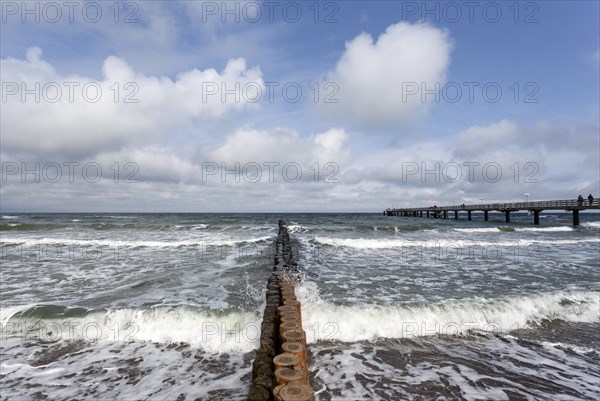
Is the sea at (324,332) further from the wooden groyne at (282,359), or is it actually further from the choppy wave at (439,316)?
the wooden groyne at (282,359)

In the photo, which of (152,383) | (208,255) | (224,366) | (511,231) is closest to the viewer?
(152,383)

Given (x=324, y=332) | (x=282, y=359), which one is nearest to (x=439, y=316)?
(x=324, y=332)

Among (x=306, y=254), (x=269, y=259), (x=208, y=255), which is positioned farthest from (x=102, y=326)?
(x=306, y=254)

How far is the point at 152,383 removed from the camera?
520 cm

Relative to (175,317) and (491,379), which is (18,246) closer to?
(175,317)

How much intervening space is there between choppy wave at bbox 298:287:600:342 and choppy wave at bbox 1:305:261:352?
1592 millimetres

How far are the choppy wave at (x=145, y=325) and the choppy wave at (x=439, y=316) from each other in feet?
5.22

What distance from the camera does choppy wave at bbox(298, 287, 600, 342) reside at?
23.7 feet

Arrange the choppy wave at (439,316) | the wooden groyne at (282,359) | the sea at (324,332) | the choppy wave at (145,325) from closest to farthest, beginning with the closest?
the wooden groyne at (282,359) < the sea at (324,332) < the choppy wave at (145,325) < the choppy wave at (439,316)

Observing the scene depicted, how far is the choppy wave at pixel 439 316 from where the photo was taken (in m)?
7.22

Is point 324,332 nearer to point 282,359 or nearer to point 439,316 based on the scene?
point 439,316

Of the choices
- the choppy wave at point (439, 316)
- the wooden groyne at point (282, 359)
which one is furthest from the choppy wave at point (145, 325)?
the choppy wave at point (439, 316)

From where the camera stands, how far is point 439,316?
7922mm

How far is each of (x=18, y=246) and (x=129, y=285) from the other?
17.0 m
